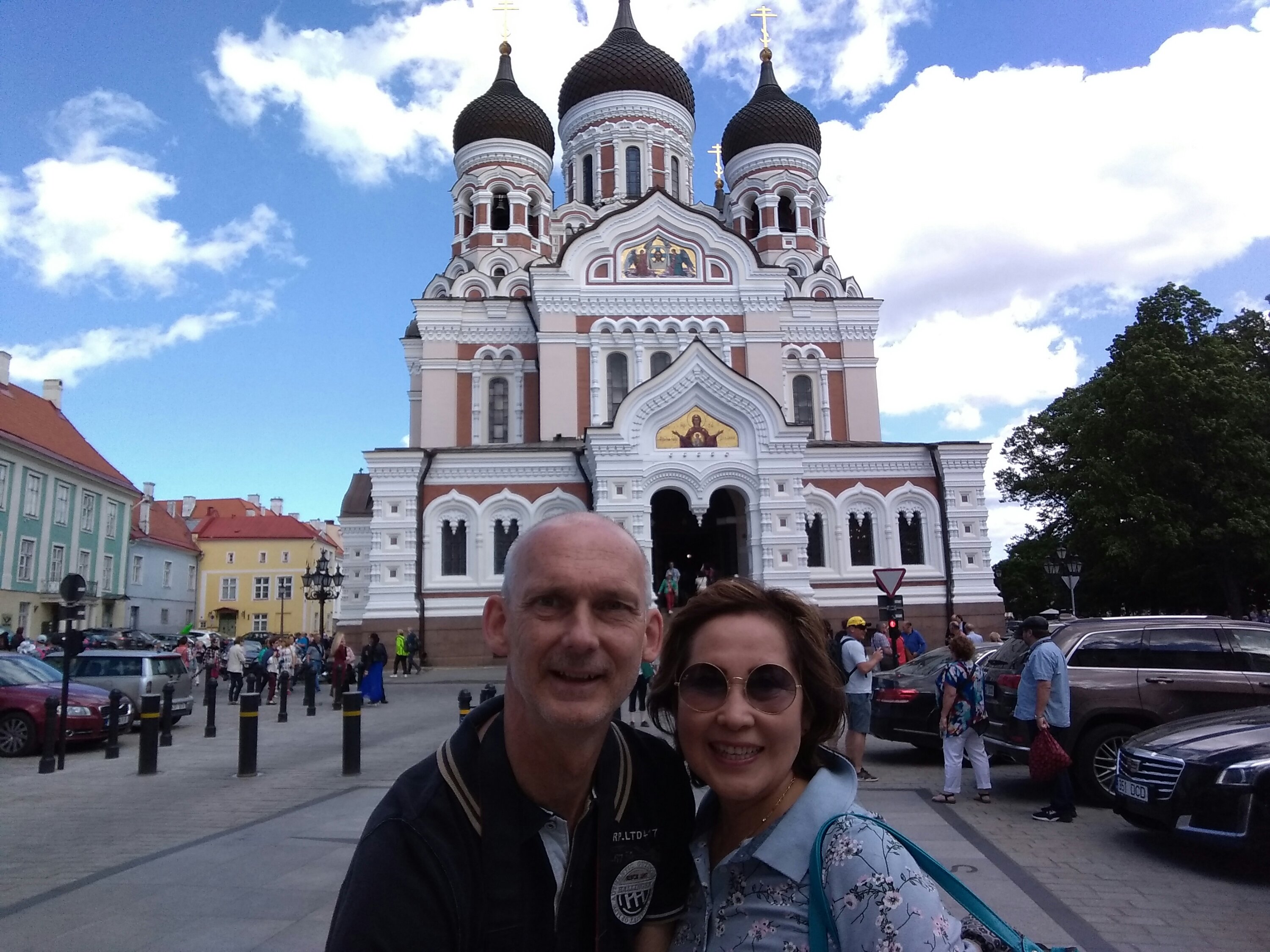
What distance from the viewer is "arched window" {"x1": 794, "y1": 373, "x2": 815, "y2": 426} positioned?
34.6m

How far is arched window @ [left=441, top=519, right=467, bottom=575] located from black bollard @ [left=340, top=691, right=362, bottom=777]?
59.5ft

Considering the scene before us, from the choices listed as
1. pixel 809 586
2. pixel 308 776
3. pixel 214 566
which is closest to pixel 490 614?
pixel 308 776

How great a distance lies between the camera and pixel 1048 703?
829 centimetres

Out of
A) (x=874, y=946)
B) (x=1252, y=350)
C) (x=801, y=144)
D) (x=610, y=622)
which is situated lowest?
(x=874, y=946)

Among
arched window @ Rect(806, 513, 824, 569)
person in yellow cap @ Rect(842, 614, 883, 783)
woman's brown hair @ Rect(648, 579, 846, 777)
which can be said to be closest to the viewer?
woman's brown hair @ Rect(648, 579, 846, 777)

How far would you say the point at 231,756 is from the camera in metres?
12.7

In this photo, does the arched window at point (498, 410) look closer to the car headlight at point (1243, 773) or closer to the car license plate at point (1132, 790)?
the car license plate at point (1132, 790)

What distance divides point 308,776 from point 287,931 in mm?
6087

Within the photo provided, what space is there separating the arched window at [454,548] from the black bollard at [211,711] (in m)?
13.2

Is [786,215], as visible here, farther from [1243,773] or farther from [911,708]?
[1243,773]

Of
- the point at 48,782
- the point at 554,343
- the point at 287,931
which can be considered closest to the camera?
the point at 287,931

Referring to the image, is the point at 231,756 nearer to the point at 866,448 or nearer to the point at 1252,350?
the point at 866,448

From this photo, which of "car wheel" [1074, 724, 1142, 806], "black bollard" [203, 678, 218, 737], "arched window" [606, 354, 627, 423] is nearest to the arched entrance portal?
"arched window" [606, 354, 627, 423]

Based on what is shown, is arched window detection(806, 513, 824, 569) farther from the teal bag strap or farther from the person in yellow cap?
the teal bag strap
